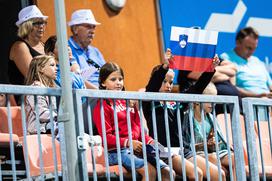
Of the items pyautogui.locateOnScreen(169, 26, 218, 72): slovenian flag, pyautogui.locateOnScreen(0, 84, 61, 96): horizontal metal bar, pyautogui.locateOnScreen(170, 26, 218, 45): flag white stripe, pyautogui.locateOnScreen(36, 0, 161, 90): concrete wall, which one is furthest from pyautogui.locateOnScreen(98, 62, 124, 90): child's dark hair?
pyautogui.locateOnScreen(36, 0, 161, 90): concrete wall

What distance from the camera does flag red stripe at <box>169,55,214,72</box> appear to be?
9.96 meters

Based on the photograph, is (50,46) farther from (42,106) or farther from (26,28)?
Result: (42,106)

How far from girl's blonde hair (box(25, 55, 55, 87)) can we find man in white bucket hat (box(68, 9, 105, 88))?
1.57 meters

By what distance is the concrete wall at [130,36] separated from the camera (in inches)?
518

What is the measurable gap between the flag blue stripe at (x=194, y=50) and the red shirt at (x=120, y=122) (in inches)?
25.3

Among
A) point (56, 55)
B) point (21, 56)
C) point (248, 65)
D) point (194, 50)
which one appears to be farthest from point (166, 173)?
point (248, 65)

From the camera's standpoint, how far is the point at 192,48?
9953 mm

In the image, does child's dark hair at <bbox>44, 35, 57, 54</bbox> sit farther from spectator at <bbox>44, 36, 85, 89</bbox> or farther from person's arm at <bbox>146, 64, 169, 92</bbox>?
person's arm at <bbox>146, 64, 169, 92</bbox>

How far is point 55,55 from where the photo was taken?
35.2 ft

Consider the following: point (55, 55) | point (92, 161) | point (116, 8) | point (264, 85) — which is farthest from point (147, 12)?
point (92, 161)

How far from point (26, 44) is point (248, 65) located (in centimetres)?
361

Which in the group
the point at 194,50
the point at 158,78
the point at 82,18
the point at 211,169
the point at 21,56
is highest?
the point at 82,18

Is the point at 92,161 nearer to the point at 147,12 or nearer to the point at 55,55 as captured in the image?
the point at 55,55

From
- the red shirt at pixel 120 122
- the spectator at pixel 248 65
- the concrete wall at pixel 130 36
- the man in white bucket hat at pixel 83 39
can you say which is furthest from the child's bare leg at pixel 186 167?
the spectator at pixel 248 65
